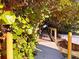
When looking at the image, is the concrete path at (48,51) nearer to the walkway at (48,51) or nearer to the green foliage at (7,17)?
the walkway at (48,51)

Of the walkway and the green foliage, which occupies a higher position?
the green foliage

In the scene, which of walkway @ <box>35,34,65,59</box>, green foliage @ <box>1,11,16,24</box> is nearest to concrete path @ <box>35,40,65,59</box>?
walkway @ <box>35,34,65,59</box>

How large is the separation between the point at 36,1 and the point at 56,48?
6.22 feet

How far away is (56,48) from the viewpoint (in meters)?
4.66

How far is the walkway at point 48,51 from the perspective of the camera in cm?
395

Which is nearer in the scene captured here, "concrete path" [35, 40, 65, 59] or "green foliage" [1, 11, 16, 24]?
"green foliage" [1, 11, 16, 24]

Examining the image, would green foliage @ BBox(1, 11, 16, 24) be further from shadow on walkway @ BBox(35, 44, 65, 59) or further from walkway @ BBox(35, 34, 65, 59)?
shadow on walkway @ BBox(35, 44, 65, 59)

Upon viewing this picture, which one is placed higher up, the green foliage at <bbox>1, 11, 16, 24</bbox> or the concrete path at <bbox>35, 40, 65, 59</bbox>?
the green foliage at <bbox>1, 11, 16, 24</bbox>

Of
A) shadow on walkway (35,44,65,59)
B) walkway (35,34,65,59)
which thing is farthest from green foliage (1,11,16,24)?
shadow on walkway (35,44,65,59)

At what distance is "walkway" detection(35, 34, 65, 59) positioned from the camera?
3.95 meters

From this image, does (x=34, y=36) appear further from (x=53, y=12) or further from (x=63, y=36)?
(x=63, y=36)

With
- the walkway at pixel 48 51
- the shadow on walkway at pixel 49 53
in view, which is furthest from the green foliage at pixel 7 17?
the shadow on walkway at pixel 49 53

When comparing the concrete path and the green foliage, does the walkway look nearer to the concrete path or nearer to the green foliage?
the concrete path

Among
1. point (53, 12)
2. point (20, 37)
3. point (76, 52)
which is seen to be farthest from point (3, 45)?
point (76, 52)
